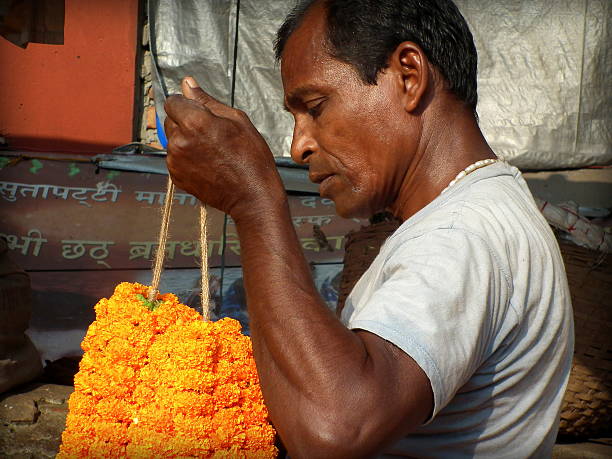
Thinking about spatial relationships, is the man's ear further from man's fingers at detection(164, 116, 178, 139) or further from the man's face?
man's fingers at detection(164, 116, 178, 139)

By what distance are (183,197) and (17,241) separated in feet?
3.48

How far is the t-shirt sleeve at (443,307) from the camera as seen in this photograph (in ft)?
3.93

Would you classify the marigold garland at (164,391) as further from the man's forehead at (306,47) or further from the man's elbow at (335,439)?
the man's forehead at (306,47)

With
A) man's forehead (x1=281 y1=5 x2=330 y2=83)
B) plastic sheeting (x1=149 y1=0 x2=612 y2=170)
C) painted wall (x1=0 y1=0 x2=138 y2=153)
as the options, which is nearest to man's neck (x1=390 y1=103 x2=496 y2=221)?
man's forehead (x1=281 y1=5 x2=330 y2=83)

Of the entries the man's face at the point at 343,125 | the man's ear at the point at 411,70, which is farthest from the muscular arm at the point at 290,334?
the man's ear at the point at 411,70

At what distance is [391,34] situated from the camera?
159 cm

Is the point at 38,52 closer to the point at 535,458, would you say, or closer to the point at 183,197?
the point at 183,197

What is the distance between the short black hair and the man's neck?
0.07 m

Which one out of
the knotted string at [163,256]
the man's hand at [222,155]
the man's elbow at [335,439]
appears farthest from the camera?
the knotted string at [163,256]

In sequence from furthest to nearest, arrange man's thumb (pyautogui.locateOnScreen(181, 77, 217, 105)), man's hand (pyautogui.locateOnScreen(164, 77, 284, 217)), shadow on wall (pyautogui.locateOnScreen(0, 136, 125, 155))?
1. shadow on wall (pyautogui.locateOnScreen(0, 136, 125, 155))
2. man's thumb (pyautogui.locateOnScreen(181, 77, 217, 105))
3. man's hand (pyautogui.locateOnScreen(164, 77, 284, 217))

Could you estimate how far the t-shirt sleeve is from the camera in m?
1.20

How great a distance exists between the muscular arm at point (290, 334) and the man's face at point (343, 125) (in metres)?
0.24

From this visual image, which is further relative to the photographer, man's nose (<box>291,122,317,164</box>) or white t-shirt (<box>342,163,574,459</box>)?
man's nose (<box>291,122,317,164</box>)

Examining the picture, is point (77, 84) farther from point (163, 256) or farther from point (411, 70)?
point (411, 70)
